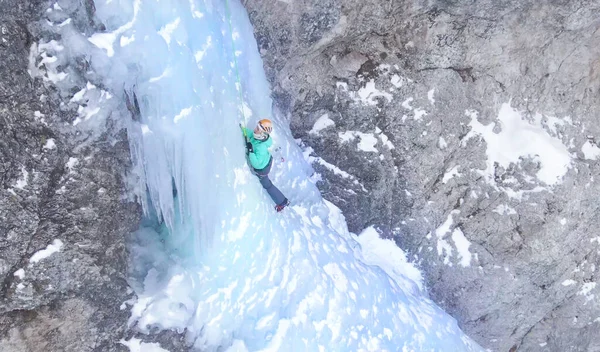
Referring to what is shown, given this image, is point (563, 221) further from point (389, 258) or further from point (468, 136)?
point (389, 258)

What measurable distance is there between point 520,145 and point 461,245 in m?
1.71

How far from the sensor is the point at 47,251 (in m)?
4.13

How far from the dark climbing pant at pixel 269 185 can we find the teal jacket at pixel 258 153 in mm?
82

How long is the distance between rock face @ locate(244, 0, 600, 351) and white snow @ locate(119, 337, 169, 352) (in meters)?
3.30

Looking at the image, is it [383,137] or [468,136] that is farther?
[468,136]

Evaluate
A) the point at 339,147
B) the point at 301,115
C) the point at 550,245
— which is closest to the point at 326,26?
the point at 301,115

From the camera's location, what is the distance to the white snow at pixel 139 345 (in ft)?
15.9

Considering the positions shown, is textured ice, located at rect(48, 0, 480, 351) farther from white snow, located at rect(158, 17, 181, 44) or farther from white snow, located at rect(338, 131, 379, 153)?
white snow, located at rect(338, 131, 379, 153)

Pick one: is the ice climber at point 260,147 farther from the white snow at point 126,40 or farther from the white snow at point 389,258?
the white snow at point 389,258

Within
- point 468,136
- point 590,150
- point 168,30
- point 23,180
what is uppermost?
point 168,30

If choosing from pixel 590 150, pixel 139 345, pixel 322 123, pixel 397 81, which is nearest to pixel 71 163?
pixel 139 345


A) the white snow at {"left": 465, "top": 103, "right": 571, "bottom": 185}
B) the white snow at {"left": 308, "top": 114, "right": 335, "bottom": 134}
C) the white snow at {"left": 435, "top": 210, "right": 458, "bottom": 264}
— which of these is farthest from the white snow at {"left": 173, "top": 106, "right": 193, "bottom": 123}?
the white snow at {"left": 435, "top": 210, "right": 458, "bottom": 264}

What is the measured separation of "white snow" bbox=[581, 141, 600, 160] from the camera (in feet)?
24.4

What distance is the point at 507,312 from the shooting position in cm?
794
